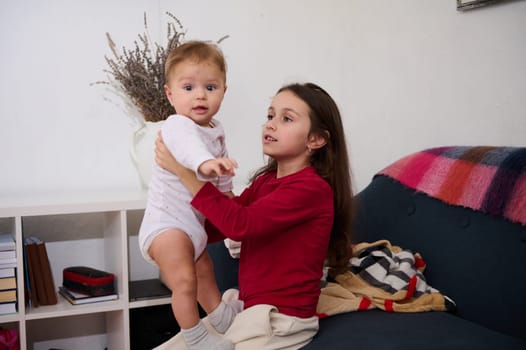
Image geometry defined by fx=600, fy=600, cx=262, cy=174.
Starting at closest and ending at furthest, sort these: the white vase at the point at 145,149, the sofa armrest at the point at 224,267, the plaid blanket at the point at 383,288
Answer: the plaid blanket at the point at 383,288 < the sofa armrest at the point at 224,267 < the white vase at the point at 145,149

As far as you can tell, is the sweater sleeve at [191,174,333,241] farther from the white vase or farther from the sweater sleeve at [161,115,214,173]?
the white vase

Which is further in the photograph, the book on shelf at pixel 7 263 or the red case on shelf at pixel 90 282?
the red case on shelf at pixel 90 282

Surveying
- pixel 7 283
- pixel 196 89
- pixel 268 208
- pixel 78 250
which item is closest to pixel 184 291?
pixel 268 208

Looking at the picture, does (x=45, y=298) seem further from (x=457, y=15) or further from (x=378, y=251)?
(x=457, y=15)

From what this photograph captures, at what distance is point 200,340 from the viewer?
1408 millimetres

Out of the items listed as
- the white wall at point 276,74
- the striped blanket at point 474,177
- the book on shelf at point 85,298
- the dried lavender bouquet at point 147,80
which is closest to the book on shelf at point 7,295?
the book on shelf at point 85,298

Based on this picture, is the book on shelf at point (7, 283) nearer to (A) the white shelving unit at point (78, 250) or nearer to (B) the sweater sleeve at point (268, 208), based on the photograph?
(A) the white shelving unit at point (78, 250)

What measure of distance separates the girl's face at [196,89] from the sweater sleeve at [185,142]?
0.12 feet

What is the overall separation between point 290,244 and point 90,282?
1.03 metres

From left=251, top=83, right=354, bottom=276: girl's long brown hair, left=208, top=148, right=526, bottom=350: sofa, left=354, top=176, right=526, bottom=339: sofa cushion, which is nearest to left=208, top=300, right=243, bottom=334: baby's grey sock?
left=208, top=148, right=526, bottom=350: sofa

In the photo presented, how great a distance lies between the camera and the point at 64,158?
2.53 meters

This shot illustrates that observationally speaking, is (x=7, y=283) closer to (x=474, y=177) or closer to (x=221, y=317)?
(x=221, y=317)

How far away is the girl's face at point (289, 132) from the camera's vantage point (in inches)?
63.3

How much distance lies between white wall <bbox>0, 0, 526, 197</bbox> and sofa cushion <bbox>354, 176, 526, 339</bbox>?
537 millimetres
